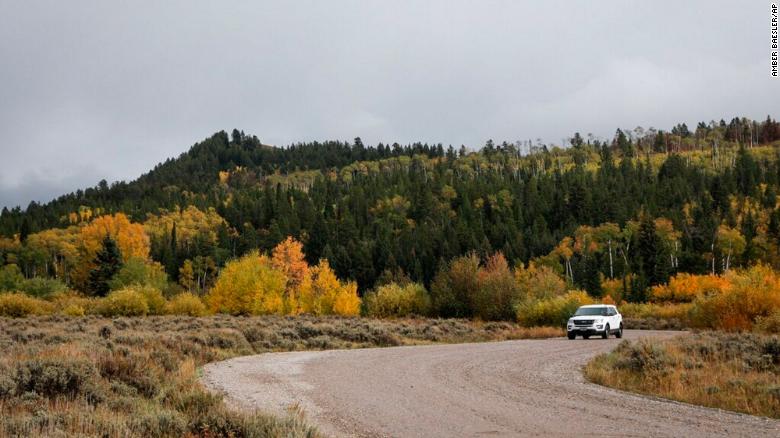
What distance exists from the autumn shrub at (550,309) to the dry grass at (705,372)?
24998 millimetres

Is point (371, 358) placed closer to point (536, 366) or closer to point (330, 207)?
point (536, 366)

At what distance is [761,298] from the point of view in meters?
29.8

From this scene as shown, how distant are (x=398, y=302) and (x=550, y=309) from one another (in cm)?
2491

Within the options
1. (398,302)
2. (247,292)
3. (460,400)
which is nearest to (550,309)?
(398,302)

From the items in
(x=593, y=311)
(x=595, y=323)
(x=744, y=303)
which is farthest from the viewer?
(x=593, y=311)

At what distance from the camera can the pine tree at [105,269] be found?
80062 millimetres

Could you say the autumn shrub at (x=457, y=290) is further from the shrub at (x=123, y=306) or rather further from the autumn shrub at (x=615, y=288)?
the autumn shrub at (x=615, y=288)

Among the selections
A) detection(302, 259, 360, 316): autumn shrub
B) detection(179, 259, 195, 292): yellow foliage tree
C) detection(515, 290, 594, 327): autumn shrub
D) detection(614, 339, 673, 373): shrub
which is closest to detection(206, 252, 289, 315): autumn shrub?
detection(302, 259, 360, 316): autumn shrub

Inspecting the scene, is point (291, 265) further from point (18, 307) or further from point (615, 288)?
Answer: point (615, 288)

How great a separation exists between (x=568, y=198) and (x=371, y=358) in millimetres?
141935

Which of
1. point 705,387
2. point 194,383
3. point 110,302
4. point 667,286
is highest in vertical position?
point 194,383

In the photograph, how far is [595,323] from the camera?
3344cm

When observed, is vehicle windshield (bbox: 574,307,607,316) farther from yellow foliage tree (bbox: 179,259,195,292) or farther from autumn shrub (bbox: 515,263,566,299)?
yellow foliage tree (bbox: 179,259,195,292)

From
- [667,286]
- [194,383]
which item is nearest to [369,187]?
[667,286]
